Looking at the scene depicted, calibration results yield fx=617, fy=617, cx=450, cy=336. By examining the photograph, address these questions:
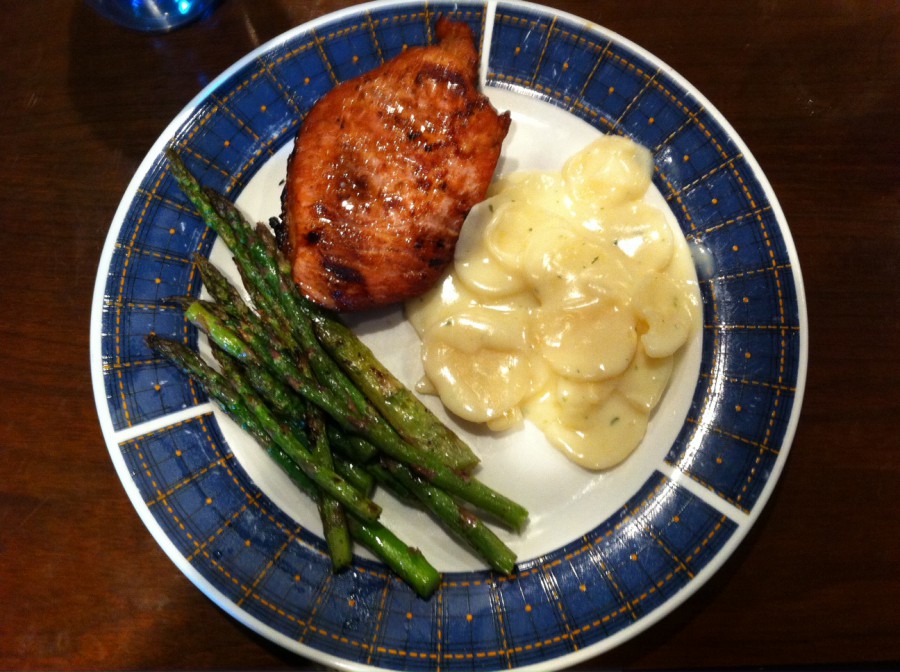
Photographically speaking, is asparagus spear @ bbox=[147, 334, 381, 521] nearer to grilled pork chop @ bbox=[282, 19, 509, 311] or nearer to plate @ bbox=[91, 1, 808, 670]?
plate @ bbox=[91, 1, 808, 670]

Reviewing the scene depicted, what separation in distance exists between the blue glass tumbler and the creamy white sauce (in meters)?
2.02

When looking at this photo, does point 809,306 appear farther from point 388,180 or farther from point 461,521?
point 388,180

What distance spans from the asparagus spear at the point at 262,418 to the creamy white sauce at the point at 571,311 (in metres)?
0.60

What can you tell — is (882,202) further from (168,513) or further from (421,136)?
(168,513)

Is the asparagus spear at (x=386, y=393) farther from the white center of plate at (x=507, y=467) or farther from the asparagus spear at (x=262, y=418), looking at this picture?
the asparagus spear at (x=262, y=418)

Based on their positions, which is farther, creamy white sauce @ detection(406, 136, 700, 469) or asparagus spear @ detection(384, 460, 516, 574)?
creamy white sauce @ detection(406, 136, 700, 469)

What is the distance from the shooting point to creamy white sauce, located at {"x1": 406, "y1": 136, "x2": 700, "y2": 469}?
2.80 metres

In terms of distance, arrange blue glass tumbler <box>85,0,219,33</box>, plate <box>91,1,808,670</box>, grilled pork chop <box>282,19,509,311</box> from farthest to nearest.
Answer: blue glass tumbler <box>85,0,219,33</box>, grilled pork chop <box>282,19,509,311</box>, plate <box>91,1,808,670</box>

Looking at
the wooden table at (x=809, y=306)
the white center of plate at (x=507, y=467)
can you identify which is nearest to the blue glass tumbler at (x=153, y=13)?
the wooden table at (x=809, y=306)

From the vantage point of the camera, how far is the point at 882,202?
3.17 meters

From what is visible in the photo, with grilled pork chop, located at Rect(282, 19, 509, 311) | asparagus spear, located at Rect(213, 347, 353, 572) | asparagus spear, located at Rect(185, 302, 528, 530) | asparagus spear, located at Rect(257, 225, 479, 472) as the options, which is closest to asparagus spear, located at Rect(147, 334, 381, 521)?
asparagus spear, located at Rect(213, 347, 353, 572)

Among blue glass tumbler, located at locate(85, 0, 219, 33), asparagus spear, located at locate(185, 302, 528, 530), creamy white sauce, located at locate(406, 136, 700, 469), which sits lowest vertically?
asparagus spear, located at locate(185, 302, 528, 530)

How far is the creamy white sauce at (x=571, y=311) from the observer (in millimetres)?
2797

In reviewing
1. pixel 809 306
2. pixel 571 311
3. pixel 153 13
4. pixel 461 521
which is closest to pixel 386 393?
pixel 461 521
